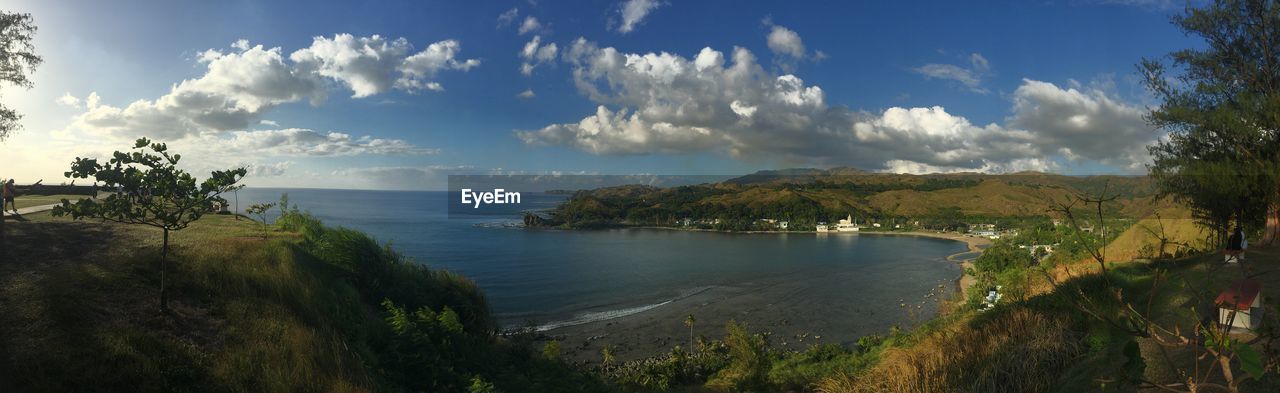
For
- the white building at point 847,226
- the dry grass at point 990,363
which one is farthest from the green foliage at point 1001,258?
the white building at point 847,226

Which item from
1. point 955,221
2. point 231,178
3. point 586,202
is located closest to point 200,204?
point 231,178

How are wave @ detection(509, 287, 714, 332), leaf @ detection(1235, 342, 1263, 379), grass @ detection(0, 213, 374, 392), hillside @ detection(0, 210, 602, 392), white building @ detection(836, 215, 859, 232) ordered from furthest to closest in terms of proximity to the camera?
white building @ detection(836, 215, 859, 232) < wave @ detection(509, 287, 714, 332) < hillside @ detection(0, 210, 602, 392) < grass @ detection(0, 213, 374, 392) < leaf @ detection(1235, 342, 1263, 379)

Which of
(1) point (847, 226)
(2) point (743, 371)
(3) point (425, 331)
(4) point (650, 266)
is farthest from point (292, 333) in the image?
(1) point (847, 226)

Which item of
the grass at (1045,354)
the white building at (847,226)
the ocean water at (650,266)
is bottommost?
the ocean water at (650,266)

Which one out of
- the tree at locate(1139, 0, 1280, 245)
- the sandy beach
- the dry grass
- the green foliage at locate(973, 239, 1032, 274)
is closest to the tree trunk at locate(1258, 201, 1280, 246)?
the tree at locate(1139, 0, 1280, 245)

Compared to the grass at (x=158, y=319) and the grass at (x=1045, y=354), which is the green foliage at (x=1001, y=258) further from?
the grass at (x=158, y=319)

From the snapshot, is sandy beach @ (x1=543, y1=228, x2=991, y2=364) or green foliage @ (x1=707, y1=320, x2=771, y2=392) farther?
sandy beach @ (x1=543, y1=228, x2=991, y2=364)

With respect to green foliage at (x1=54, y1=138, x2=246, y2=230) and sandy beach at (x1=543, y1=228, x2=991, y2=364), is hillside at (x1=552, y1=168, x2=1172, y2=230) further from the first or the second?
green foliage at (x1=54, y1=138, x2=246, y2=230)

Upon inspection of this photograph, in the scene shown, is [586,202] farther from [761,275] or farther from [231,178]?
[231,178]
